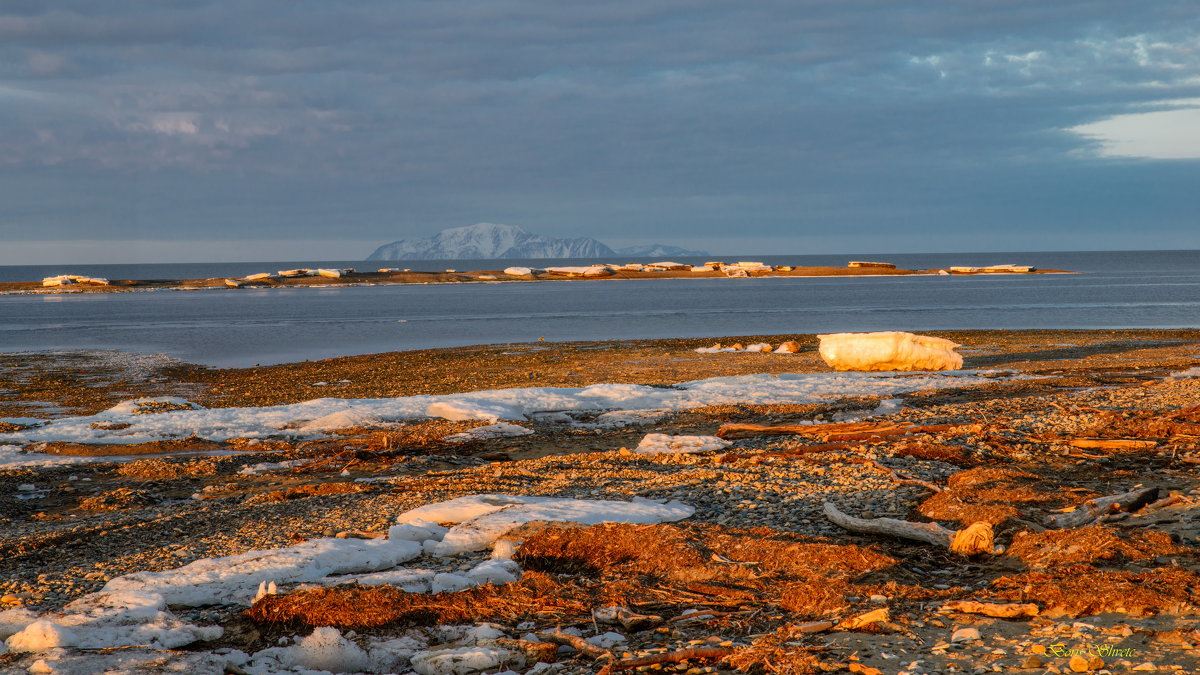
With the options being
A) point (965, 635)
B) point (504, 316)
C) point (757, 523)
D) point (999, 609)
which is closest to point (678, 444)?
point (757, 523)

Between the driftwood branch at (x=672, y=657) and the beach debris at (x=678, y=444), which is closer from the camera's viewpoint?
the driftwood branch at (x=672, y=657)

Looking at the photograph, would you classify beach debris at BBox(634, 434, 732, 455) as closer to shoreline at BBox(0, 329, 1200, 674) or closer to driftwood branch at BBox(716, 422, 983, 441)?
shoreline at BBox(0, 329, 1200, 674)

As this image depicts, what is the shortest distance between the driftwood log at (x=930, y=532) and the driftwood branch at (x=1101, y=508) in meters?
1.04

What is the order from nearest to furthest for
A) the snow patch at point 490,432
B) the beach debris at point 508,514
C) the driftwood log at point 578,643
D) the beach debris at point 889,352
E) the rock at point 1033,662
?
the rock at point 1033,662 < the driftwood log at point 578,643 < the beach debris at point 508,514 < the snow patch at point 490,432 < the beach debris at point 889,352

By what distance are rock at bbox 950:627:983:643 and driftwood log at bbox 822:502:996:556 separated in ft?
6.56

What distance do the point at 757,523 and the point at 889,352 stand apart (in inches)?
691

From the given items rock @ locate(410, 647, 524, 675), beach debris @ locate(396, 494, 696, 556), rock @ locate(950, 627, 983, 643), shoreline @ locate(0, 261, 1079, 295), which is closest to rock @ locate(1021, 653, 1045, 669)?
rock @ locate(950, 627, 983, 643)

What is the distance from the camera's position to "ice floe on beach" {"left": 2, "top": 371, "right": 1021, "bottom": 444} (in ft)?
56.1

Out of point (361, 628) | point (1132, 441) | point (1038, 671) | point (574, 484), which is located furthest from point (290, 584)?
point (1132, 441)

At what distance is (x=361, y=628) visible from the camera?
20.8ft

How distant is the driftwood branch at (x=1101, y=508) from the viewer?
27.1 feet

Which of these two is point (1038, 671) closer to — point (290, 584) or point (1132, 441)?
point (290, 584)

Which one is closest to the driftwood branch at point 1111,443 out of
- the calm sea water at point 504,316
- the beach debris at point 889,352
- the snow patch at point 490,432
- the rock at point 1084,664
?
the rock at point 1084,664

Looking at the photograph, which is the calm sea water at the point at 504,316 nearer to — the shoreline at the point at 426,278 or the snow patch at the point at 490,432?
the shoreline at the point at 426,278
